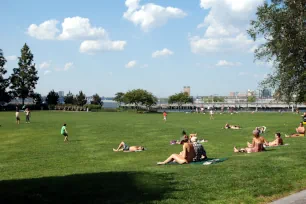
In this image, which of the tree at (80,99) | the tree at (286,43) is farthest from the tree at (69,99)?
the tree at (286,43)

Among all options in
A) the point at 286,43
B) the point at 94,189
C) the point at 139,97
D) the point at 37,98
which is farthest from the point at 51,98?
the point at 94,189

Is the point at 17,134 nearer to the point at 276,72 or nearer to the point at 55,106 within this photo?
the point at 276,72

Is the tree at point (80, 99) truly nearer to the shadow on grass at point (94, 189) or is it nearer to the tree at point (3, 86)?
the tree at point (3, 86)

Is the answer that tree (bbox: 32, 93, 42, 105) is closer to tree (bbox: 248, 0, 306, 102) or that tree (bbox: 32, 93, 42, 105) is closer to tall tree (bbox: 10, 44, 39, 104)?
tall tree (bbox: 10, 44, 39, 104)

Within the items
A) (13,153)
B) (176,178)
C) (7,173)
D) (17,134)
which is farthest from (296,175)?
(17,134)

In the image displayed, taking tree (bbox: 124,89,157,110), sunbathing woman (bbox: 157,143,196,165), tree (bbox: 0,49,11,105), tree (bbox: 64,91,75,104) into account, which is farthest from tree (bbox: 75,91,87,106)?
sunbathing woman (bbox: 157,143,196,165)

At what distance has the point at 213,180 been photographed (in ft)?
35.9

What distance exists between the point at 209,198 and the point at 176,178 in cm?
217

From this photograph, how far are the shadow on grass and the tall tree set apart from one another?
314 feet

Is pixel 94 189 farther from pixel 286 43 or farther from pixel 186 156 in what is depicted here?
pixel 286 43

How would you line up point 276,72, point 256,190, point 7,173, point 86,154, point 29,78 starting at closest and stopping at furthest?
point 256,190
point 7,173
point 86,154
point 276,72
point 29,78

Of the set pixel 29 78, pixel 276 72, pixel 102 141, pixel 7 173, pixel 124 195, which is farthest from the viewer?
pixel 29 78

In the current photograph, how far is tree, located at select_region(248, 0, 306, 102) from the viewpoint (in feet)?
73.9

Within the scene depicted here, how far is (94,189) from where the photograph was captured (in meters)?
9.98
